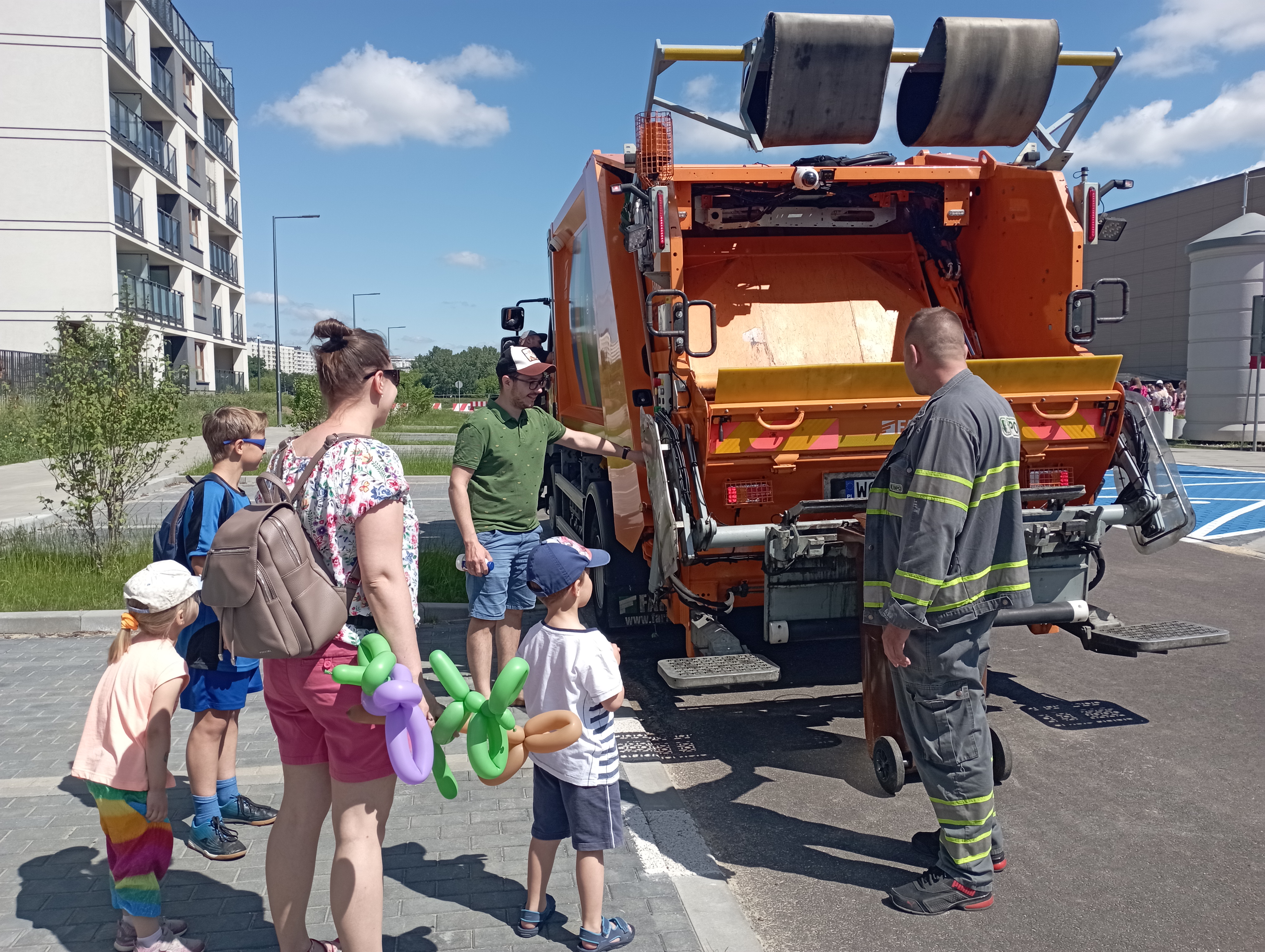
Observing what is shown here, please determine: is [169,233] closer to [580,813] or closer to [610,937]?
[580,813]

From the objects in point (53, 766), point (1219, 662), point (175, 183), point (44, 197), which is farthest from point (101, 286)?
point (1219, 662)

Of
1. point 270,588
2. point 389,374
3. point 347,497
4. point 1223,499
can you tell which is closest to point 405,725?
point 270,588

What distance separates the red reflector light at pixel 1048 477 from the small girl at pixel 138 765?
4.14 m

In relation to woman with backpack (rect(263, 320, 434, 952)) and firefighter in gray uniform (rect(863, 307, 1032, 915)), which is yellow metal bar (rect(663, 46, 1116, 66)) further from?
woman with backpack (rect(263, 320, 434, 952))

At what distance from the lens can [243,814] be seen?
12.4ft

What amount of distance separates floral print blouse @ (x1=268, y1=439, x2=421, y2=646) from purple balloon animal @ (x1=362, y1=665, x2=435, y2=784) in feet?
0.79

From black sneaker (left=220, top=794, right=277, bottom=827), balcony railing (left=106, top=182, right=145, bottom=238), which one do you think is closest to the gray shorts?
black sneaker (left=220, top=794, right=277, bottom=827)

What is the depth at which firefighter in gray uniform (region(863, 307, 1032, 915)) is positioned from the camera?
3180mm

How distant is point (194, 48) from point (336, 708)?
46627mm

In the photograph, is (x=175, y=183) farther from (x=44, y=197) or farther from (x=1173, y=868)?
(x=1173, y=868)

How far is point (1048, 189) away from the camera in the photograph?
5367 mm

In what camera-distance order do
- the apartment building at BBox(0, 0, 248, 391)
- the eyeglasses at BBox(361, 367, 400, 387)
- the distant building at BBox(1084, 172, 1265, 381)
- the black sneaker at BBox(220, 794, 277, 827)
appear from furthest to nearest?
the distant building at BBox(1084, 172, 1265, 381)
the apartment building at BBox(0, 0, 248, 391)
the black sneaker at BBox(220, 794, 277, 827)
the eyeglasses at BBox(361, 367, 400, 387)

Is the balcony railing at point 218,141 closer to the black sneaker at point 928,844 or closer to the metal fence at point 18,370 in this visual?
the metal fence at point 18,370

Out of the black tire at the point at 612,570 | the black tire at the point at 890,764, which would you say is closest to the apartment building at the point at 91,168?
the black tire at the point at 612,570
